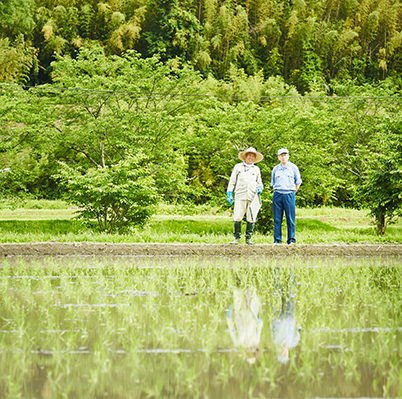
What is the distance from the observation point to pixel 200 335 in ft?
13.2

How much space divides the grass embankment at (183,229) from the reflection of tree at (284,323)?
4899mm

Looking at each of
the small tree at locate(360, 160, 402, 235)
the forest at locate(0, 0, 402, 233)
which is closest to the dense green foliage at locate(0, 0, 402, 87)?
the forest at locate(0, 0, 402, 233)

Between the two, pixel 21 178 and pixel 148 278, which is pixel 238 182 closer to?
pixel 148 278

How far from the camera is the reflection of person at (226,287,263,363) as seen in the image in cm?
377

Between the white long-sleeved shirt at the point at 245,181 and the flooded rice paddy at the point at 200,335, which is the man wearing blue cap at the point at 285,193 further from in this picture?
the flooded rice paddy at the point at 200,335

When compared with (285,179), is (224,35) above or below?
above

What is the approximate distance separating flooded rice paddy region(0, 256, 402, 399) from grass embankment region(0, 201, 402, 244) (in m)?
3.92

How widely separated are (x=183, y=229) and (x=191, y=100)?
7821mm

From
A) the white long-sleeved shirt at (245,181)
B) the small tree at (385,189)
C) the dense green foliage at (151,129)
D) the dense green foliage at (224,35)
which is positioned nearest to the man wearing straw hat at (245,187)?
the white long-sleeved shirt at (245,181)

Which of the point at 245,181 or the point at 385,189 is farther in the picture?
the point at 385,189

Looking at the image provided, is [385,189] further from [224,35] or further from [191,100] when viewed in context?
[224,35]

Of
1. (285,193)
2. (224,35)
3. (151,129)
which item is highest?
(224,35)

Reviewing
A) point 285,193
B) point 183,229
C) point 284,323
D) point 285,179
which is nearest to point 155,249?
point 285,193

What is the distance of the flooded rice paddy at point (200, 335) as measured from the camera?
9.88ft
